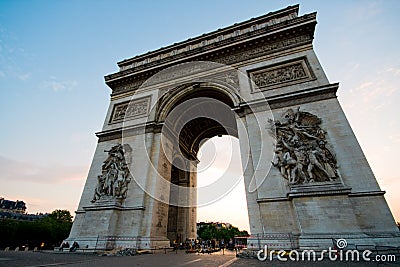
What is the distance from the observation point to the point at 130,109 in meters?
14.5

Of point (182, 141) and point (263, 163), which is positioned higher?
point (182, 141)

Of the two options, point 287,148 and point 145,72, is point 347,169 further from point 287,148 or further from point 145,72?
point 145,72

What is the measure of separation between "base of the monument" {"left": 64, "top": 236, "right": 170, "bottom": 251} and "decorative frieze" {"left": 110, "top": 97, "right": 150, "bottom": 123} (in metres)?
7.33

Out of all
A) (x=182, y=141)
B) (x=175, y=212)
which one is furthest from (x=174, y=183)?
(x=182, y=141)

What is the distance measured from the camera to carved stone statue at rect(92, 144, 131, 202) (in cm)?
1086

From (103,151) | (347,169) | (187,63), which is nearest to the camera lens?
(347,169)

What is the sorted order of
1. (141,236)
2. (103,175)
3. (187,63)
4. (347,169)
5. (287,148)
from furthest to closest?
(187,63)
(103,175)
(141,236)
(287,148)
(347,169)

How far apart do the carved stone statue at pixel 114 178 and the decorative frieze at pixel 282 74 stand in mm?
8785

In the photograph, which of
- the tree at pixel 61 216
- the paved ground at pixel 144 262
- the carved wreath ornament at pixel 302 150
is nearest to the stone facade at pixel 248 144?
A: the carved wreath ornament at pixel 302 150

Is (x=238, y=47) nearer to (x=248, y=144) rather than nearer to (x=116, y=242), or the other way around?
(x=248, y=144)

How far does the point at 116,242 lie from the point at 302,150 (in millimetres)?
9237

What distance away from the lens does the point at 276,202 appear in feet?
27.0

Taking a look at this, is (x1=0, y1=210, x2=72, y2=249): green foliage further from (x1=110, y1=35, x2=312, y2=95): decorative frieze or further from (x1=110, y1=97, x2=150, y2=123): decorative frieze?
(x1=110, y1=35, x2=312, y2=95): decorative frieze

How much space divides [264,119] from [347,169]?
394 centimetres
